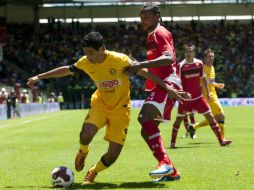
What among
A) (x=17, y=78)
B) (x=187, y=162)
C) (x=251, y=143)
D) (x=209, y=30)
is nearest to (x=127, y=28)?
(x=209, y=30)

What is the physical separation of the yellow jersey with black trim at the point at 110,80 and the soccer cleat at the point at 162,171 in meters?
0.95

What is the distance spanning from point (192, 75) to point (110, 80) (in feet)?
24.3

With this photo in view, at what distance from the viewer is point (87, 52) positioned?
8141 millimetres

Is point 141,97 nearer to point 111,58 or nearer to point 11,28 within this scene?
point 11,28

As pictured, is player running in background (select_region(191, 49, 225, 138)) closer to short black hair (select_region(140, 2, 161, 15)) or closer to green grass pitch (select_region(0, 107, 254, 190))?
green grass pitch (select_region(0, 107, 254, 190))

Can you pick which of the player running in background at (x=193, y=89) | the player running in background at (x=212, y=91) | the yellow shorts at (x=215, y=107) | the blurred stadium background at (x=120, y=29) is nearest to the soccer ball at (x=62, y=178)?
the player running in background at (x=193, y=89)

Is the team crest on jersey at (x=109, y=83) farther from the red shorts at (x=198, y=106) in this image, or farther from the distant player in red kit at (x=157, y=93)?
the red shorts at (x=198, y=106)

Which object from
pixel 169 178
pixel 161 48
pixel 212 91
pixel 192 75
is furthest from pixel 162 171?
pixel 212 91

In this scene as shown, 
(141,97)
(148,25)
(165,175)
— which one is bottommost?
(141,97)

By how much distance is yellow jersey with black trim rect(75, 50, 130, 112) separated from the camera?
840 centimetres

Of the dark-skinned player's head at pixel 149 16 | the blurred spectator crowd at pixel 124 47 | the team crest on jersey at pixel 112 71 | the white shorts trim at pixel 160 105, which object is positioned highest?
the dark-skinned player's head at pixel 149 16

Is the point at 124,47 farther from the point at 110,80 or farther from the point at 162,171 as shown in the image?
the point at 162,171

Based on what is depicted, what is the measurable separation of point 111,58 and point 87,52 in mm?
407

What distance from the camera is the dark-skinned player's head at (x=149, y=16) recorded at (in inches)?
340
